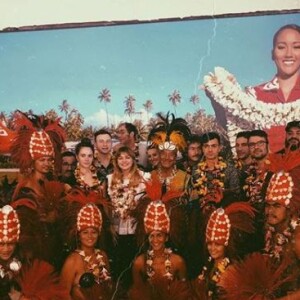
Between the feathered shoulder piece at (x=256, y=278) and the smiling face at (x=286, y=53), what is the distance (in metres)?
0.85

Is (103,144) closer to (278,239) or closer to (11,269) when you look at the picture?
(11,269)

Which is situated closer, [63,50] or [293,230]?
[293,230]

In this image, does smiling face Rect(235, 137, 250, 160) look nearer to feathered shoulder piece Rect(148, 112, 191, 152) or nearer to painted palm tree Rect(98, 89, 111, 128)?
feathered shoulder piece Rect(148, 112, 191, 152)

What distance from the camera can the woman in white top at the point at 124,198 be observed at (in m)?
2.84

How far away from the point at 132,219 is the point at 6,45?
40.4 inches

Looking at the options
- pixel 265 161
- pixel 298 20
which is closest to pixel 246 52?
pixel 298 20

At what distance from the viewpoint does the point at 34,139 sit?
2.88m

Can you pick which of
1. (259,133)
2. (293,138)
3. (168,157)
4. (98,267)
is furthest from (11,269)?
(293,138)

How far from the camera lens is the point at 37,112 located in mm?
2914

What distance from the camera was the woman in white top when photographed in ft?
9.31

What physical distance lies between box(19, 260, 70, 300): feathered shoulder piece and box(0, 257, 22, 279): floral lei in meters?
0.03

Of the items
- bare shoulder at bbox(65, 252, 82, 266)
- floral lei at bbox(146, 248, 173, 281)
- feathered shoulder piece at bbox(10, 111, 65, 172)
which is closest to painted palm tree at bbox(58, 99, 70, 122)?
feathered shoulder piece at bbox(10, 111, 65, 172)

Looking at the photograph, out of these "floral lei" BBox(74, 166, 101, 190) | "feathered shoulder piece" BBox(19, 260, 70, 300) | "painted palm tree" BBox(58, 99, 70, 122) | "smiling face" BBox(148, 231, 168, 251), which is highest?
"painted palm tree" BBox(58, 99, 70, 122)

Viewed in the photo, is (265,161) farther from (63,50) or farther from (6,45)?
(6,45)
